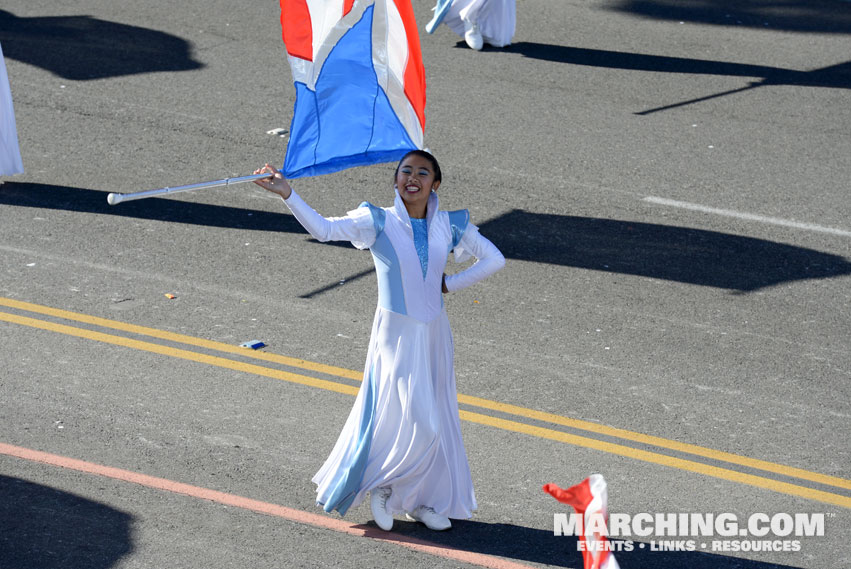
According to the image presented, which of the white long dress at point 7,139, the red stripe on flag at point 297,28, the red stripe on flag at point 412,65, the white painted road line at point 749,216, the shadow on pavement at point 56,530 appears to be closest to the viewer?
the shadow on pavement at point 56,530

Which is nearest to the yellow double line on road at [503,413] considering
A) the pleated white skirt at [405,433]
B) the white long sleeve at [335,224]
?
the pleated white skirt at [405,433]

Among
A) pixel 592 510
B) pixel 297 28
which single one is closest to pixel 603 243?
pixel 297 28

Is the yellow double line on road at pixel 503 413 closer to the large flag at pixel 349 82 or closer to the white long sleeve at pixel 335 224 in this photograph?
the large flag at pixel 349 82

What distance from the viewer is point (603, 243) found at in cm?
938

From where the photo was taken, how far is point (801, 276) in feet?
29.1

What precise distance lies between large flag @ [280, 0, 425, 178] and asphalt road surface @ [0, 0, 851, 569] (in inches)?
59.7

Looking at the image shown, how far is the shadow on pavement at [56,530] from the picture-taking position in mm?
5359

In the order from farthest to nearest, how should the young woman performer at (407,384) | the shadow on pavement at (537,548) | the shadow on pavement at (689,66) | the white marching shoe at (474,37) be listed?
the white marching shoe at (474,37)
the shadow on pavement at (689,66)
the young woman performer at (407,384)
the shadow on pavement at (537,548)

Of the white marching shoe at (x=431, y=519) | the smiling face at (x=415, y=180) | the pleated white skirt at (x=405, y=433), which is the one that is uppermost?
the smiling face at (x=415, y=180)

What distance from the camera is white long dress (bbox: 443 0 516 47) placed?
1444 centimetres

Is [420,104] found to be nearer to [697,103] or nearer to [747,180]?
[747,180]

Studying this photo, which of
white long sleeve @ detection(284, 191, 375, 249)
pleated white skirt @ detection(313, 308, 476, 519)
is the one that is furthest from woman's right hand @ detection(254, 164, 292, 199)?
pleated white skirt @ detection(313, 308, 476, 519)

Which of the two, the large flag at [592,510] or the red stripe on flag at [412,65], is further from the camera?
the red stripe on flag at [412,65]

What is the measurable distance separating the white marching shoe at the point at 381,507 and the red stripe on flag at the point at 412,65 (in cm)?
203
